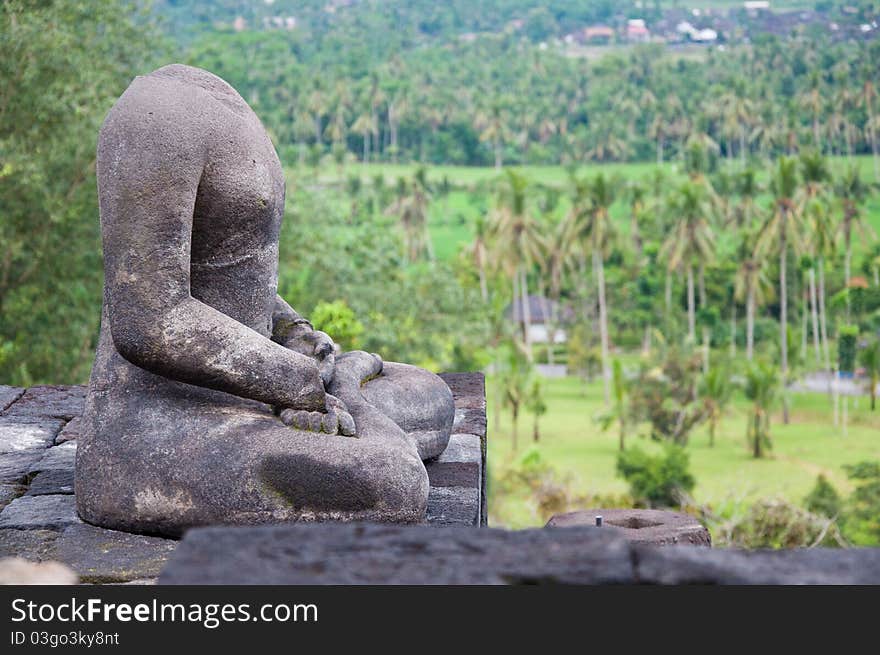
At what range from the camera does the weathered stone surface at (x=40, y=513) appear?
15.2 ft

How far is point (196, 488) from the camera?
14.2 ft

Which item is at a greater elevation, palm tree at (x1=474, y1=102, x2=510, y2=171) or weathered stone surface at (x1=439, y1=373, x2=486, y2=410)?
weathered stone surface at (x1=439, y1=373, x2=486, y2=410)

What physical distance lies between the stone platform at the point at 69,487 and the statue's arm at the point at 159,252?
62 centimetres

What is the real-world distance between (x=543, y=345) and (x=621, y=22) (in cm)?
8896

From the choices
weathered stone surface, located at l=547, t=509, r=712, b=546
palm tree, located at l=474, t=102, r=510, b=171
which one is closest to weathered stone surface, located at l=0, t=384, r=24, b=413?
weathered stone surface, located at l=547, t=509, r=712, b=546

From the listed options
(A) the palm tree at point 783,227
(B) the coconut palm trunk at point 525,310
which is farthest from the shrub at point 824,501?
(B) the coconut palm trunk at point 525,310

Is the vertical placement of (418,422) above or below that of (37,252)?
above

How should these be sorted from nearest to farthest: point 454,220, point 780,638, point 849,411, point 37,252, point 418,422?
point 780,638
point 418,422
point 37,252
point 849,411
point 454,220

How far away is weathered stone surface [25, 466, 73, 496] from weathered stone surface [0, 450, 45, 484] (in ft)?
0.28

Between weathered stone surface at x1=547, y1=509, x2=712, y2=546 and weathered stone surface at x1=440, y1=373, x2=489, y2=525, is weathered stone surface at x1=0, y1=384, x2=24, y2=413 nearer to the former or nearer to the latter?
weathered stone surface at x1=440, y1=373, x2=489, y2=525

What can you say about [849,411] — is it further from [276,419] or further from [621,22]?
[621,22]

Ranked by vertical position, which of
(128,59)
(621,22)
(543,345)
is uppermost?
(128,59)

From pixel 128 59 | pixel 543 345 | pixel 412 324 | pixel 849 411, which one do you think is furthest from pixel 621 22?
pixel 128 59

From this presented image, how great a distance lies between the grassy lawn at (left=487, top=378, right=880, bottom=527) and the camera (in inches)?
1690
